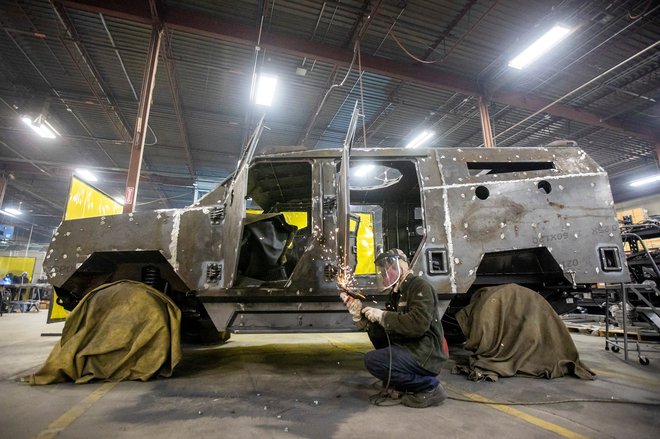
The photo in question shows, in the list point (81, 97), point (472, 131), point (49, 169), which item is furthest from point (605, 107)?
point (49, 169)

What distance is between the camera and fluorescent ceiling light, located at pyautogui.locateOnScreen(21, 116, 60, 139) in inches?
366

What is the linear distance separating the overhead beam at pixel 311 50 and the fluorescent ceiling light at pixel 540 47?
1.27m

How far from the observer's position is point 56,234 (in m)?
3.04

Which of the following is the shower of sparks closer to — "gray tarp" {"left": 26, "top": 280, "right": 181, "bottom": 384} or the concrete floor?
the concrete floor

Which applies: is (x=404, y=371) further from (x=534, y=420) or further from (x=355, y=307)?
(x=534, y=420)

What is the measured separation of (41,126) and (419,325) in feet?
41.9

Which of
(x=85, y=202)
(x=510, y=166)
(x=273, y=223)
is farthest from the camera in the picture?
(x=85, y=202)

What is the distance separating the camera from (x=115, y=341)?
2592 millimetres

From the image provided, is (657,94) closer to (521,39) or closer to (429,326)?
(521,39)

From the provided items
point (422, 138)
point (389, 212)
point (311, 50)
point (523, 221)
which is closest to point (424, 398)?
point (523, 221)

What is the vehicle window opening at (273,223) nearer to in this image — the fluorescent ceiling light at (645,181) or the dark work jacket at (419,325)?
the dark work jacket at (419,325)

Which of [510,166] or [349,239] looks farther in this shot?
[510,166]

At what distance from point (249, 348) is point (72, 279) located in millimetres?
2268

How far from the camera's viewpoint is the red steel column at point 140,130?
20.1 ft
